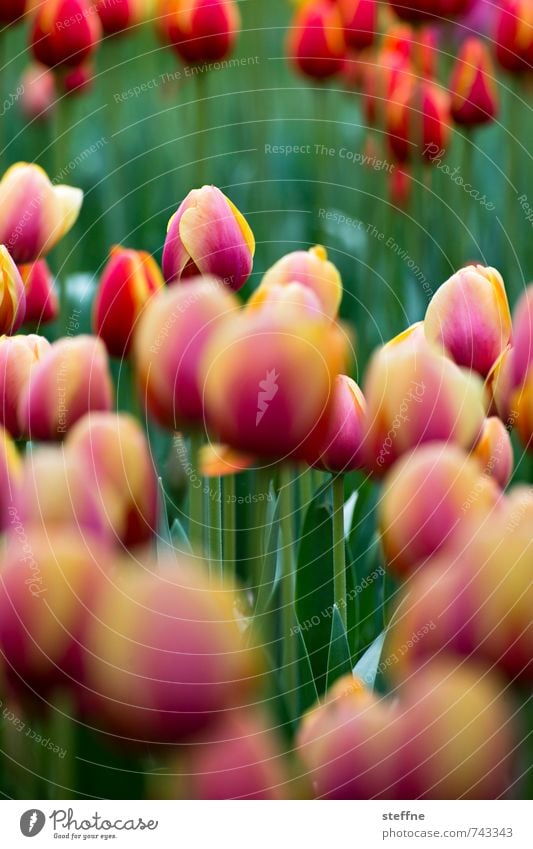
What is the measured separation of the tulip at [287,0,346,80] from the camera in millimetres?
422

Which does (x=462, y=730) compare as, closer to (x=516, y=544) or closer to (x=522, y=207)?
(x=516, y=544)

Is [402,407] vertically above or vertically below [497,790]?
above

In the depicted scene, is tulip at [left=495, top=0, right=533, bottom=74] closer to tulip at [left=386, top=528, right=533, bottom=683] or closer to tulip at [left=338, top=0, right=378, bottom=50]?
tulip at [left=338, top=0, right=378, bottom=50]

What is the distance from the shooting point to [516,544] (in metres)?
0.23

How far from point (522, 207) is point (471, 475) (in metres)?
0.19

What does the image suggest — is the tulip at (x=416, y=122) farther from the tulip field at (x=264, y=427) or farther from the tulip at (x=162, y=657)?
the tulip at (x=162, y=657)

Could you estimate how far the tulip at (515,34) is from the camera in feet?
1.34

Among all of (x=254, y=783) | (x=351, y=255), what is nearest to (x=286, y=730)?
(x=254, y=783)

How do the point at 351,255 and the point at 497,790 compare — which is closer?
the point at 497,790

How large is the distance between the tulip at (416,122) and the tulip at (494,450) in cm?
18

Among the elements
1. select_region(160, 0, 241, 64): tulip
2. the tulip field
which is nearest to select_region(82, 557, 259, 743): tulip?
the tulip field

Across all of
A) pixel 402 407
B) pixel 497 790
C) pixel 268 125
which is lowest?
pixel 497 790

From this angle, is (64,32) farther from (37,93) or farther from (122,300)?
(122,300)
